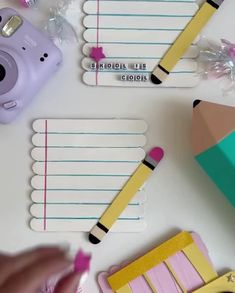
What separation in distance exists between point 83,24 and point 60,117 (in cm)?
15

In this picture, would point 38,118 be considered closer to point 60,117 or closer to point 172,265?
point 60,117

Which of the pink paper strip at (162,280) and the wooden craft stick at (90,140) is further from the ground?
the wooden craft stick at (90,140)

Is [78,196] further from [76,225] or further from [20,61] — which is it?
[20,61]

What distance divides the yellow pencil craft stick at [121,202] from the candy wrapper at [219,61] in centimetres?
16

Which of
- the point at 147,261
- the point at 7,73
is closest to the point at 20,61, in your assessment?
the point at 7,73

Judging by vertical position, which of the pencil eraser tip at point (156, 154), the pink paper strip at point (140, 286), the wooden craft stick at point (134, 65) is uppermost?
the wooden craft stick at point (134, 65)

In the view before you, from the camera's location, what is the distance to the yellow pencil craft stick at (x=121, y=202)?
0.93 m

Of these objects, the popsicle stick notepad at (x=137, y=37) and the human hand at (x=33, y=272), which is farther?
the popsicle stick notepad at (x=137, y=37)

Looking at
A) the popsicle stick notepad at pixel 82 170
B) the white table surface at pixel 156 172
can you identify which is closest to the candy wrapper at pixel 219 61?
the white table surface at pixel 156 172

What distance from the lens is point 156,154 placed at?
0.94 m

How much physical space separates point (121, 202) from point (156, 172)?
0.07 metres

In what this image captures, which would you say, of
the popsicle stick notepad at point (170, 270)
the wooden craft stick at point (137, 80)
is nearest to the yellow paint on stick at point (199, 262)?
the popsicle stick notepad at point (170, 270)

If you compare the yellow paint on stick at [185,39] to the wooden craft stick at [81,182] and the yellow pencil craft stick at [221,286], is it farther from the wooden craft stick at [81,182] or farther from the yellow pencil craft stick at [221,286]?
the yellow pencil craft stick at [221,286]

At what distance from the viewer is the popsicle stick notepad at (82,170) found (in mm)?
932
